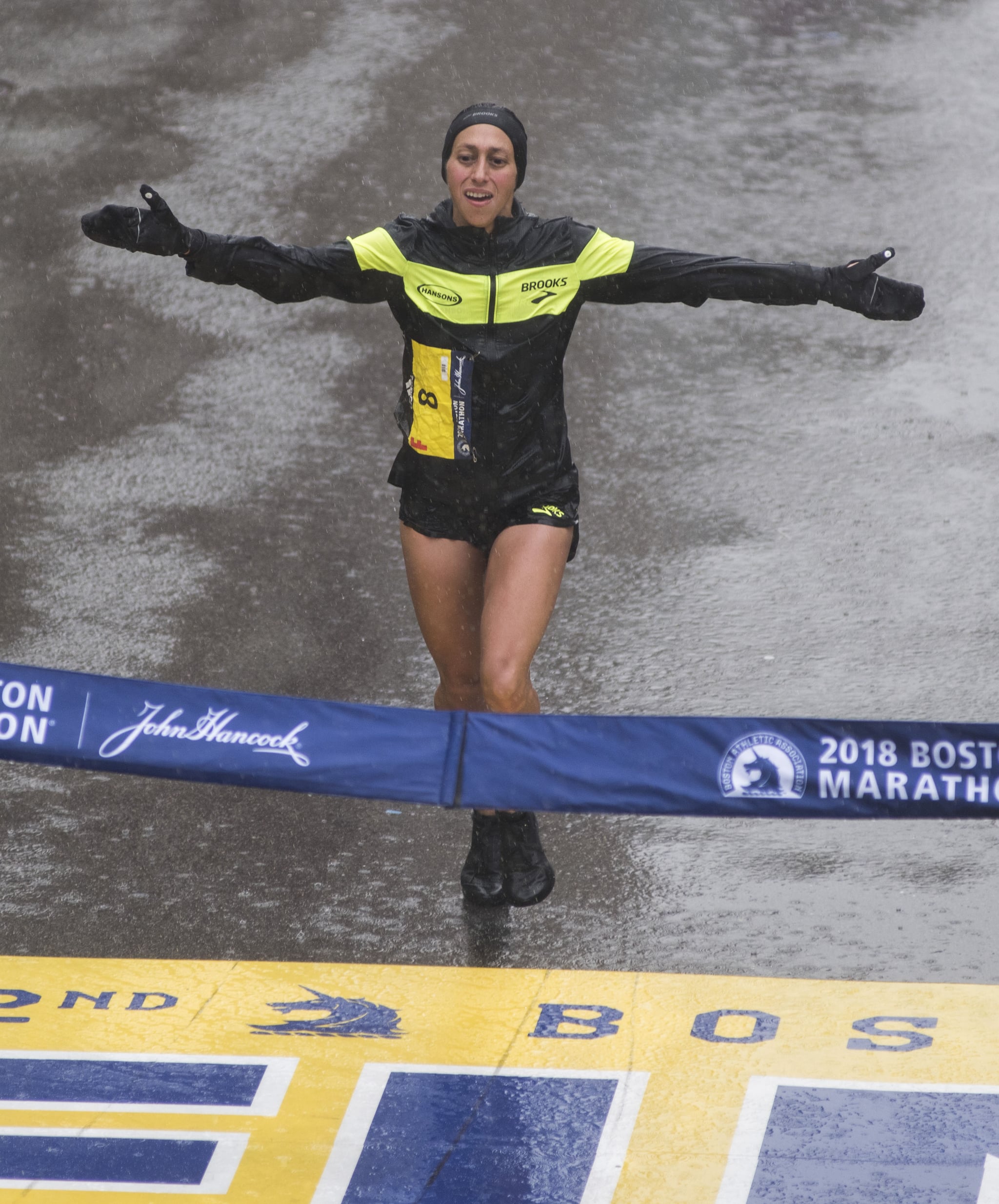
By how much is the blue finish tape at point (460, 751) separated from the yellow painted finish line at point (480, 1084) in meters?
0.83

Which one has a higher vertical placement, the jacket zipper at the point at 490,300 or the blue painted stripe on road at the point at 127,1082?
the jacket zipper at the point at 490,300

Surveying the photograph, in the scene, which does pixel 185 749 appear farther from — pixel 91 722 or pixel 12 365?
pixel 12 365

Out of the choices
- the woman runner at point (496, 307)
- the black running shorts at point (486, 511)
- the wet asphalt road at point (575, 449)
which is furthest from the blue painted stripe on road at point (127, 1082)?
the black running shorts at point (486, 511)

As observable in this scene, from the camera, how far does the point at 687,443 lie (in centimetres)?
811

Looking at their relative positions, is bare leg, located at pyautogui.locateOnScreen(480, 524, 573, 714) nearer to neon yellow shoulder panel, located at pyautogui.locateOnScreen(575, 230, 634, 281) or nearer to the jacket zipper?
the jacket zipper

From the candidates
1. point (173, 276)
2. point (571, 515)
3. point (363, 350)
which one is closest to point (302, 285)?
point (571, 515)

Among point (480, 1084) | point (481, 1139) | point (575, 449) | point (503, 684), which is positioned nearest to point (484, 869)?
point (503, 684)

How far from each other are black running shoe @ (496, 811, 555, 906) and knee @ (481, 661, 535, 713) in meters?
0.39

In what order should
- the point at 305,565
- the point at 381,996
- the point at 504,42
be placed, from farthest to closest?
the point at 504,42
the point at 305,565
the point at 381,996

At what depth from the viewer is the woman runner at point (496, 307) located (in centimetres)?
472

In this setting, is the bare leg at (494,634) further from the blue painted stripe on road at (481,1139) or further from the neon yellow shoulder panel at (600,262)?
the blue painted stripe on road at (481,1139)

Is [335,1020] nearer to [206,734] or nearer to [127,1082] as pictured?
[127,1082]

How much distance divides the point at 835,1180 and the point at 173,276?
682 cm

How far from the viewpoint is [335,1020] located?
15.1 ft
